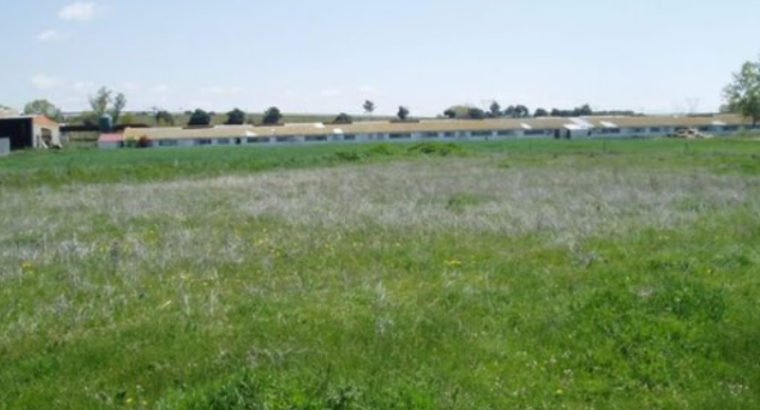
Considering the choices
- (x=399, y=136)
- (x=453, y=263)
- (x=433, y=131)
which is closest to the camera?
(x=453, y=263)

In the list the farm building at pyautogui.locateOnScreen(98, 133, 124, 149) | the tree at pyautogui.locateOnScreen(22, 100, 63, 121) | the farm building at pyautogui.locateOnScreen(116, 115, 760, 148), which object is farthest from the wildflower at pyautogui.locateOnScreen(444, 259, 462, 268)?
the tree at pyautogui.locateOnScreen(22, 100, 63, 121)

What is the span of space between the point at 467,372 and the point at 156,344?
2972mm

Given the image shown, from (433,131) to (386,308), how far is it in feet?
331

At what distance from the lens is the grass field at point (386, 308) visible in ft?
20.1

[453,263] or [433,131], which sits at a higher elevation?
[433,131]

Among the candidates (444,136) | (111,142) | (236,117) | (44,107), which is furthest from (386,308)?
(44,107)

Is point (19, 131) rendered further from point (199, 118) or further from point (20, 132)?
point (199, 118)

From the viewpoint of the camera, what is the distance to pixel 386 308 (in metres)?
8.30

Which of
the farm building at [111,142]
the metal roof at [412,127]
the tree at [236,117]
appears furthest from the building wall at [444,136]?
the tree at [236,117]

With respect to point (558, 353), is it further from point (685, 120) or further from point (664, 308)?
point (685, 120)

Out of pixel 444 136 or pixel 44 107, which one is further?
pixel 44 107

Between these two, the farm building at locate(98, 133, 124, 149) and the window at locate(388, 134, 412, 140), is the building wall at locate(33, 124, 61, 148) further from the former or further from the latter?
the window at locate(388, 134, 412, 140)

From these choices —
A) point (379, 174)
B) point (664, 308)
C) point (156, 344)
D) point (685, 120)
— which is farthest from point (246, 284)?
point (685, 120)

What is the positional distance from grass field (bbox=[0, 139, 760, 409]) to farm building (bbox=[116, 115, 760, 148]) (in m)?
79.0
